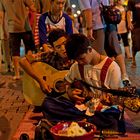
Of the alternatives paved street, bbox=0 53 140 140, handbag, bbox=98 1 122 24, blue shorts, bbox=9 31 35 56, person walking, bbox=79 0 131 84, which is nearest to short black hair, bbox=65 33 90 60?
paved street, bbox=0 53 140 140

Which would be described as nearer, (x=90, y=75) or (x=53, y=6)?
(x=90, y=75)

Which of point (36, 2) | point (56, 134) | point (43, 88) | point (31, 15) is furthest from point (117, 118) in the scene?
point (36, 2)

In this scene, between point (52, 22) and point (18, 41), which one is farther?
point (18, 41)

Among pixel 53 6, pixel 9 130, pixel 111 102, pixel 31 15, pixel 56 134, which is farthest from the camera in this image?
pixel 31 15

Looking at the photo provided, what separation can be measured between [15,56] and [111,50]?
1.69 m

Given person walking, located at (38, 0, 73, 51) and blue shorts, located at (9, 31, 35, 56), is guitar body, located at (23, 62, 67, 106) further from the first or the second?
blue shorts, located at (9, 31, 35, 56)

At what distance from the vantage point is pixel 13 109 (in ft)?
17.0

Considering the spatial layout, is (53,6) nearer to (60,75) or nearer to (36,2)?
(60,75)

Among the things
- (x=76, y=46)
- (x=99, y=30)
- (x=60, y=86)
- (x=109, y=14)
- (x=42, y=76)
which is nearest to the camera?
(x=76, y=46)

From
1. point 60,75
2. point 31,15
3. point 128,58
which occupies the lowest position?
point 128,58

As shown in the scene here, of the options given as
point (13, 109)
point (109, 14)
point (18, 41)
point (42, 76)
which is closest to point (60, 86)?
point (42, 76)

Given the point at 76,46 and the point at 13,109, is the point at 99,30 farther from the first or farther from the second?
the point at 76,46

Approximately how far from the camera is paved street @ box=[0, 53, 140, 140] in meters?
4.25

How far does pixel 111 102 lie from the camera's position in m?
3.73
